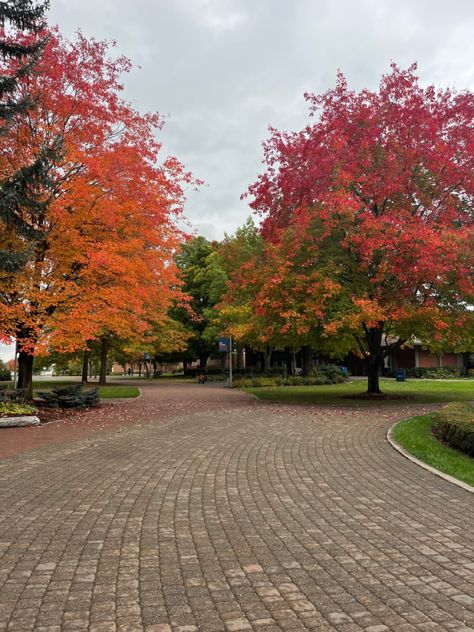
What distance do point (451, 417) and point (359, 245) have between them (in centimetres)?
751

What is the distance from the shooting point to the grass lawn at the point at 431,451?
24.7 feet

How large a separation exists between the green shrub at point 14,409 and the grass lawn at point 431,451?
31.3 ft

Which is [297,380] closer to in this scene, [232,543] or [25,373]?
[25,373]

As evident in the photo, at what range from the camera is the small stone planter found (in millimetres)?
12562

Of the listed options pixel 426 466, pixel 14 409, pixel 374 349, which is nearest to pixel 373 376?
pixel 374 349

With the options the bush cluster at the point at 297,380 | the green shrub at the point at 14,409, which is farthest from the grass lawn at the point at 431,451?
the bush cluster at the point at 297,380

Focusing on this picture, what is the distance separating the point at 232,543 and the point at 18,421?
32.7 ft

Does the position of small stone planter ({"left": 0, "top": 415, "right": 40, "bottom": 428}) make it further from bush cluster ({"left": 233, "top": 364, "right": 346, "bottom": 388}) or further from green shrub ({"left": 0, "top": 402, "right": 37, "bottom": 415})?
bush cluster ({"left": 233, "top": 364, "right": 346, "bottom": 388})

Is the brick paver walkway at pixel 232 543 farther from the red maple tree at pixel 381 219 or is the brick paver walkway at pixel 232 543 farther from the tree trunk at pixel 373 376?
the tree trunk at pixel 373 376

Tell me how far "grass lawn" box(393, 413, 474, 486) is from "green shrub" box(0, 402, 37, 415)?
31.3 ft

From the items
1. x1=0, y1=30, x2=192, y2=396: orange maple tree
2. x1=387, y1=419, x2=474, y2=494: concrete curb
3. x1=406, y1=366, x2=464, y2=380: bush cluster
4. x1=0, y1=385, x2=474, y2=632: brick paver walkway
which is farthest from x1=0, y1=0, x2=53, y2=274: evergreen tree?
x1=406, y1=366, x2=464, y2=380: bush cluster

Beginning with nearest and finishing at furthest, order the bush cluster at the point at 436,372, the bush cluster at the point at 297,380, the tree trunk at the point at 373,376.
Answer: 1. the tree trunk at the point at 373,376
2. the bush cluster at the point at 297,380
3. the bush cluster at the point at 436,372

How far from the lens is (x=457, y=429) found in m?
9.41

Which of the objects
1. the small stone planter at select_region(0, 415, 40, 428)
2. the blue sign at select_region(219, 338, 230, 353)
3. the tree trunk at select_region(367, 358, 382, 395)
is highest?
the blue sign at select_region(219, 338, 230, 353)
